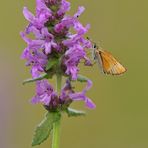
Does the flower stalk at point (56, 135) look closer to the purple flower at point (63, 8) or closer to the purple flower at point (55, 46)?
the purple flower at point (55, 46)

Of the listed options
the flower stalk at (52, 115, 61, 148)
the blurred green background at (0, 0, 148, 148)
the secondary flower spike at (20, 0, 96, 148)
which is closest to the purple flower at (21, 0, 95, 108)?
the secondary flower spike at (20, 0, 96, 148)

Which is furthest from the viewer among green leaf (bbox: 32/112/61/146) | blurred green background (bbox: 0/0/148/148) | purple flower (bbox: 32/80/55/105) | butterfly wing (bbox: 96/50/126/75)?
blurred green background (bbox: 0/0/148/148)

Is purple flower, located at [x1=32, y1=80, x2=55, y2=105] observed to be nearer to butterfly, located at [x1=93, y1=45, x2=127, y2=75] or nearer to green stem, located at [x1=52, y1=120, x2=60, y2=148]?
green stem, located at [x1=52, y1=120, x2=60, y2=148]

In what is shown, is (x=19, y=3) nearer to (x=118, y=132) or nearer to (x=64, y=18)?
(x=118, y=132)

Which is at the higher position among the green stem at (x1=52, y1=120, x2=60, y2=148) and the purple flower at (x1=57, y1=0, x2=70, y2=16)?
the purple flower at (x1=57, y1=0, x2=70, y2=16)

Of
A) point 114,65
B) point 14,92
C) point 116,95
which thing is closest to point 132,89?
point 116,95

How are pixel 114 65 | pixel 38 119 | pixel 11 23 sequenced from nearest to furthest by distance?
1. pixel 114 65
2. pixel 38 119
3. pixel 11 23

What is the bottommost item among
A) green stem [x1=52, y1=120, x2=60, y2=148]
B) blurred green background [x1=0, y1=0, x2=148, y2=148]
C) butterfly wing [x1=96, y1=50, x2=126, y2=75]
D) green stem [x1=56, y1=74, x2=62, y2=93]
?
green stem [x1=52, y1=120, x2=60, y2=148]
